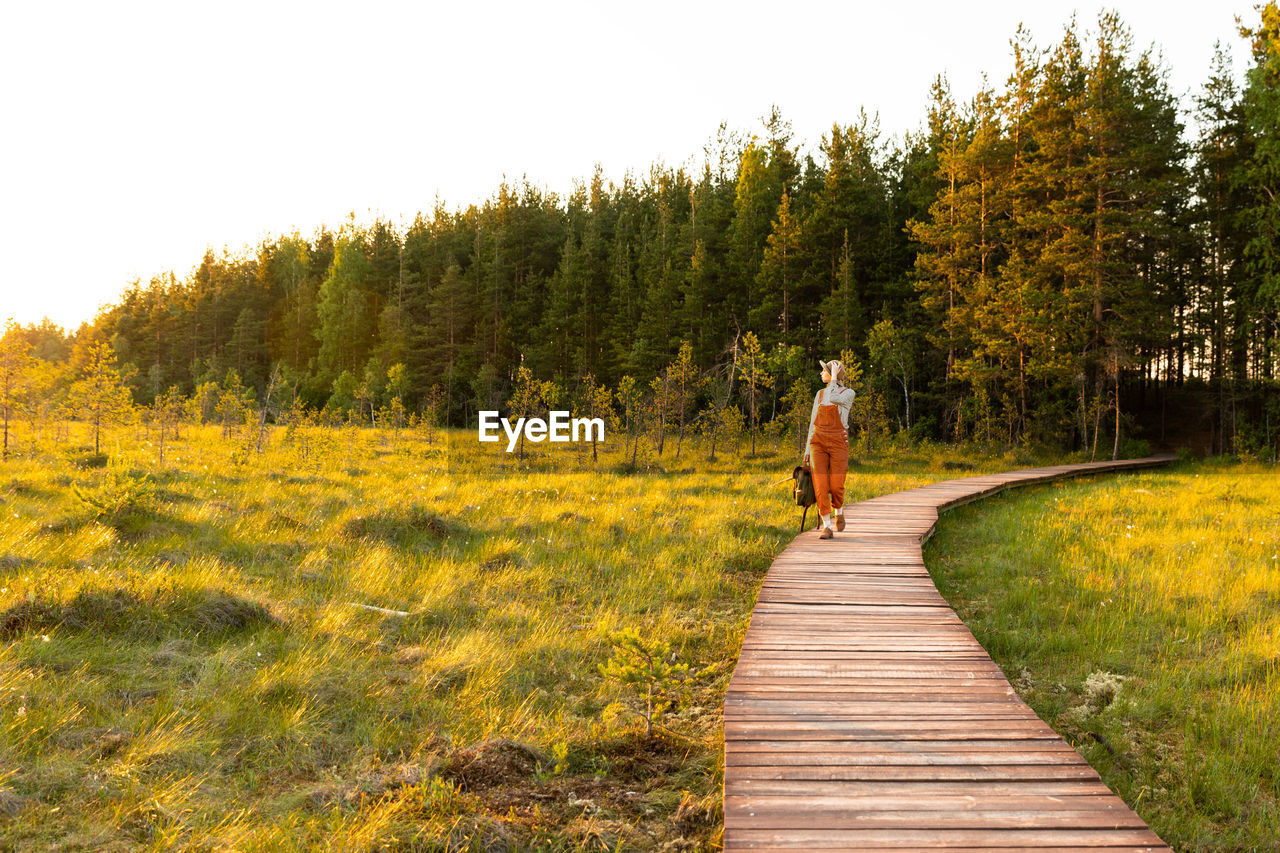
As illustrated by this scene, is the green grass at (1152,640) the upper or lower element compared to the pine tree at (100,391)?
lower

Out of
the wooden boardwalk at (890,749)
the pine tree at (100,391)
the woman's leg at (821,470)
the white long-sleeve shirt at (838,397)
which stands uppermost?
the pine tree at (100,391)

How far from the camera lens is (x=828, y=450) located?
27.1 ft

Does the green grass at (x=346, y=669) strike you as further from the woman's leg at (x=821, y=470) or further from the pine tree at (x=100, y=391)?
the pine tree at (x=100, y=391)

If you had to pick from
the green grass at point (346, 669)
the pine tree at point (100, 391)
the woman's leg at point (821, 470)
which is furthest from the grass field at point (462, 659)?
the pine tree at point (100, 391)

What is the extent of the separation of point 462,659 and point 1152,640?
20.5 ft

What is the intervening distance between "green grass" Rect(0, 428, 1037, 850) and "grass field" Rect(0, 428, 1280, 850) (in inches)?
0.9

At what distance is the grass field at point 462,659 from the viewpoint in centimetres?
329

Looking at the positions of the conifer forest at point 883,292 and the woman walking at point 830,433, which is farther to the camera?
the conifer forest at point 883,292

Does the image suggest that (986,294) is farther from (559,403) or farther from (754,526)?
(559,403)

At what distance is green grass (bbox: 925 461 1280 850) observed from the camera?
3.74 metres

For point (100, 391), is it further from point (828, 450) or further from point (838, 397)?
point (838, 397)

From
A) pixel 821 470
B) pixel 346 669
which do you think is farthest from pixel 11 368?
pixel 821 470

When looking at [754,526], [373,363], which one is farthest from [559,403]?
[754,526]

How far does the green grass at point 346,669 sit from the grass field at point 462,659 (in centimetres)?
2
